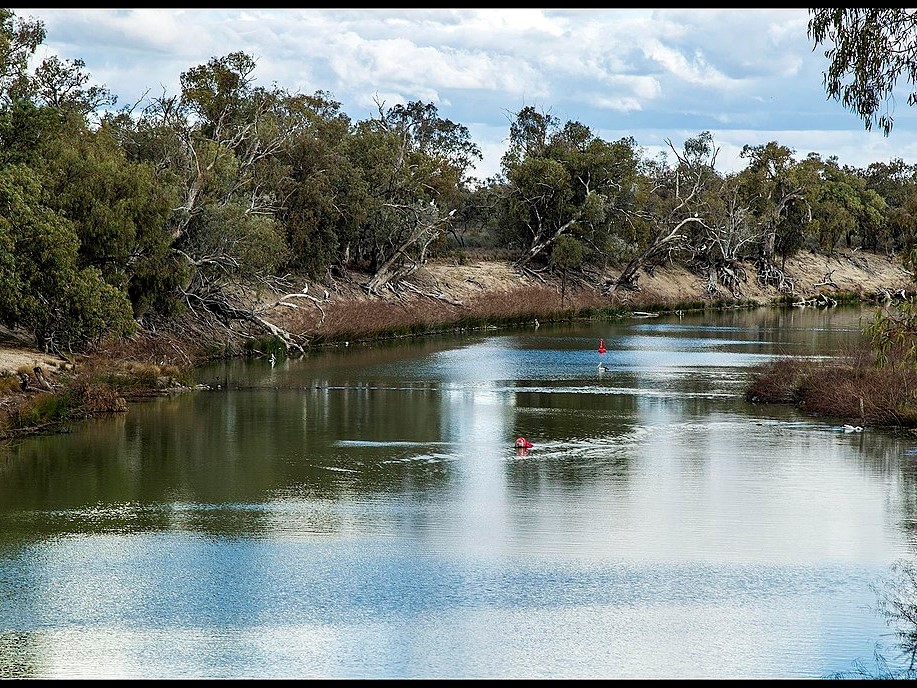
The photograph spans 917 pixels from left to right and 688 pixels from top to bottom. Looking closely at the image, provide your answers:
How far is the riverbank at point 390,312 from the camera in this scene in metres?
25.2

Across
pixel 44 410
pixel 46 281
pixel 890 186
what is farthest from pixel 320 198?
pixel 890 186

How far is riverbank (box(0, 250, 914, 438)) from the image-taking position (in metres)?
25.2

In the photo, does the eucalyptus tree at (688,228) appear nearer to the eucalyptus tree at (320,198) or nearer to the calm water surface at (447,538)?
the eucalyptus tree at (320,198)

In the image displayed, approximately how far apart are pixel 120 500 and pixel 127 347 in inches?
506

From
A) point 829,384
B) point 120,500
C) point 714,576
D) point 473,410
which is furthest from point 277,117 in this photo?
point 714,576

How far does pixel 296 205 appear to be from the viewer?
144 ft

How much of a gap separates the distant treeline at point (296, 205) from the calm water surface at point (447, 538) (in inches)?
170

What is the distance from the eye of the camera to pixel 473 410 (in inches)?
1080

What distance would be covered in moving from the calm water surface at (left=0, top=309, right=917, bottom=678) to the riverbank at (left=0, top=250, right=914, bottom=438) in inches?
43.9

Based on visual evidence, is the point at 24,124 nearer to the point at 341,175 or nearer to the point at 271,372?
the point at 271,372

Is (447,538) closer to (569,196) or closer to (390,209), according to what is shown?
(390,209)

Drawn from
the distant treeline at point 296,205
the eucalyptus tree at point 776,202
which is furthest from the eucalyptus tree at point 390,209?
the eucalyptus tree at point 776,202

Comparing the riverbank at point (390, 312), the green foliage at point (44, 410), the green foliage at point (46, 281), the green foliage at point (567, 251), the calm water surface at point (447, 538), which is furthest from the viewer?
the green foliage at point (567, 251)

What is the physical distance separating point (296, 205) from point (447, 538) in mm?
29886
